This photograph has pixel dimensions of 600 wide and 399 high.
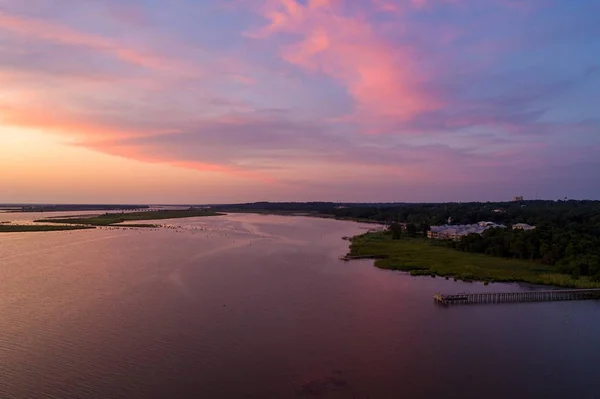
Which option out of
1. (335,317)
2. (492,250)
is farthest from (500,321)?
(492,250)

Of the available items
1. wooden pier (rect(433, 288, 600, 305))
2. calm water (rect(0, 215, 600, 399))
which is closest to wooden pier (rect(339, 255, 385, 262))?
calm water (rect(0, 215, 600, 399))

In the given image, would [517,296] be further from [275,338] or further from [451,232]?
[451,232]

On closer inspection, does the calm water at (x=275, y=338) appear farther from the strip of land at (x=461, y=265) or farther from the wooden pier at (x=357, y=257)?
the wooden pier at (x=357, y=257)

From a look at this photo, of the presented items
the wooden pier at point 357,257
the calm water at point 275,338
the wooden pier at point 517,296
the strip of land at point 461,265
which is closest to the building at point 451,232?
the strip of land at point 461,265

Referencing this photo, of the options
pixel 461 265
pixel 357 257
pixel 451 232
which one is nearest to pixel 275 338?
pixel 461 265

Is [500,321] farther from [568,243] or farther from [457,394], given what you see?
[568,243]

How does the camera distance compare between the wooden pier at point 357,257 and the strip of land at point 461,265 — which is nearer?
the strip of land at point 461,265
